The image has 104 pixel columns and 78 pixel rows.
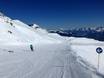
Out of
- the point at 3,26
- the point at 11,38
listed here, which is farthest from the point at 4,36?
the point at 3,26

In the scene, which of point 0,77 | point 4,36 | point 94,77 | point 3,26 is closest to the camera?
point 0,77

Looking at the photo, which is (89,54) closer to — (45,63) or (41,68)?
(45,63)

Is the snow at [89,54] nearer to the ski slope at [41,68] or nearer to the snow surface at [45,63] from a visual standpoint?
the snow surface at [45,63]

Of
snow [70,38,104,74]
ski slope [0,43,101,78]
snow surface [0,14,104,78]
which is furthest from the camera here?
snow [70,38,104,74]

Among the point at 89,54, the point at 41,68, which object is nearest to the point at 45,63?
the point at 41,68

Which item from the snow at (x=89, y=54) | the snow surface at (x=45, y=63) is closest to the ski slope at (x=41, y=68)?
the snow surface at (x=45, y=63)

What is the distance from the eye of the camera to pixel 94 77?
19.6 metres

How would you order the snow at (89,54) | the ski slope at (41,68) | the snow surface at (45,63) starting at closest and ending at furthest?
the ski slope at (41,68)
the snow surface at (45,63)
the snow at (89,54)

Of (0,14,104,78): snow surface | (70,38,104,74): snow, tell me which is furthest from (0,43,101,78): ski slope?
(70,38,104,74): snow

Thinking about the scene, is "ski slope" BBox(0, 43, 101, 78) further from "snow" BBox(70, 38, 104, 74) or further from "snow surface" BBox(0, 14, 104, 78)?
"snow" BBox(70, 38, 104, 74)

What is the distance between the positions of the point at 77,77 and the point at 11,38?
210ft

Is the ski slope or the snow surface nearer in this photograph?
the ski slope

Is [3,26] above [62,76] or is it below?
above

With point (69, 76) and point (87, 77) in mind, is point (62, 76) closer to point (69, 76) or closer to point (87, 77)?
point (69, 76)
